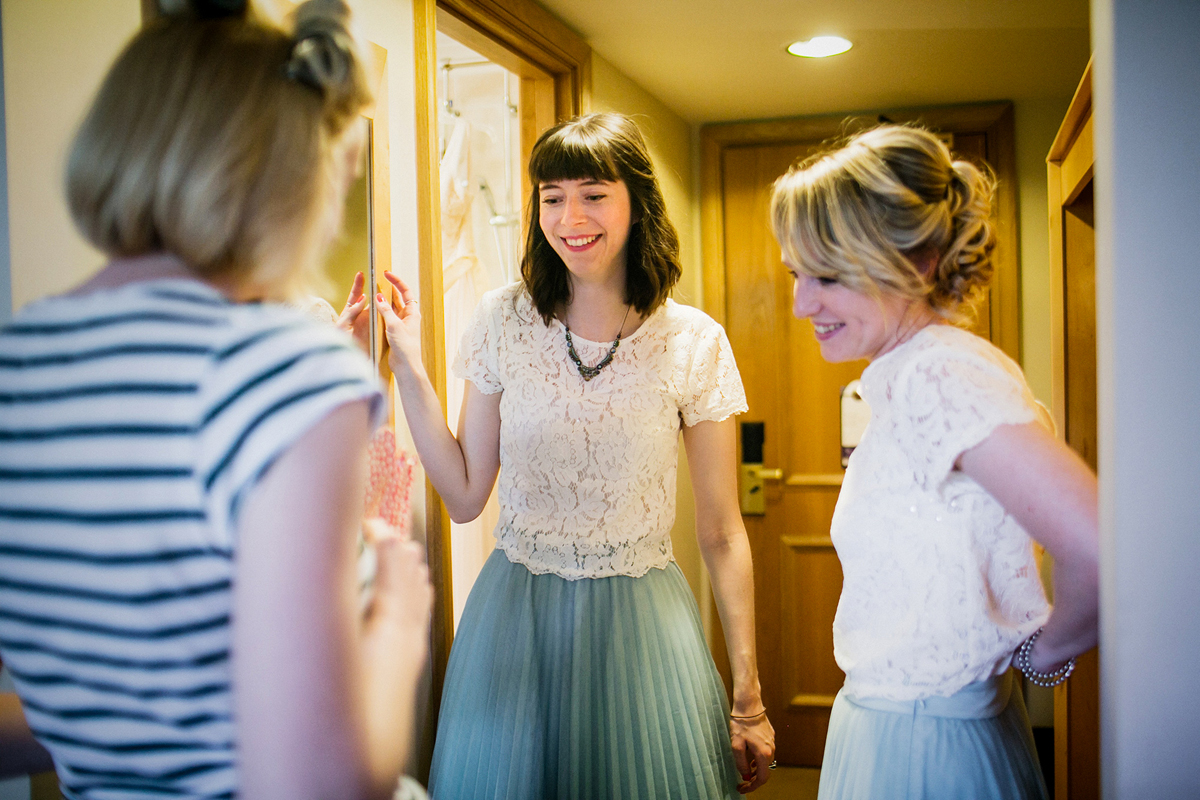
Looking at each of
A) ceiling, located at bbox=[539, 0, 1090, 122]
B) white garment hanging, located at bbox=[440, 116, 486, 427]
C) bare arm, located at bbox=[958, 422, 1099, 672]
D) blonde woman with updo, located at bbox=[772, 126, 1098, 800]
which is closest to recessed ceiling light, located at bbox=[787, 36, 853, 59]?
ceiling, located at bbox=[539, 0, 1090, 122]

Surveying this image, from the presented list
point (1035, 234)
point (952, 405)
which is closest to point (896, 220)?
point (952, 405)

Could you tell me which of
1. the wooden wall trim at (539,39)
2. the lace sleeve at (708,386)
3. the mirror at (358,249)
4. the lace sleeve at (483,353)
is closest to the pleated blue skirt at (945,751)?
the lace sleeve at (708,386)

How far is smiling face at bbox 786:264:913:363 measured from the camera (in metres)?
1.03

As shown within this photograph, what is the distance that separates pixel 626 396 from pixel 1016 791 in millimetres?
776

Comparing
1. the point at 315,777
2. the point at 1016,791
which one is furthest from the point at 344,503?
the point at 1016,791

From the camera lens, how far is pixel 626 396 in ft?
4.62

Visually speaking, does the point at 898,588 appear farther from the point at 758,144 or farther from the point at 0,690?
the point at 758,144

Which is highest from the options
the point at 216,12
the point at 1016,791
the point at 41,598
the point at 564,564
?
the point at 216,12

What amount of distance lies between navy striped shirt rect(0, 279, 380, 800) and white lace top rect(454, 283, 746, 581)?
2.83 feet

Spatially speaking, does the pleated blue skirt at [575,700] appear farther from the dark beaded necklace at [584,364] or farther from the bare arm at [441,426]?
the dark beaded necklace at [584,364]

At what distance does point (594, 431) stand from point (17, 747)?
87 centimetres

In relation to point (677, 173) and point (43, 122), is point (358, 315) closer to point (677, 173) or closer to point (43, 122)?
point (43, 122)

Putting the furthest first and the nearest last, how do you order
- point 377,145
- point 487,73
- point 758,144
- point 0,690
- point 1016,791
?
point 758,144 < point 487,73 < point 377,145 < point 1016,791 < point 0,690

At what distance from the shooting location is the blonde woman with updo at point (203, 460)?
1.55 feet
